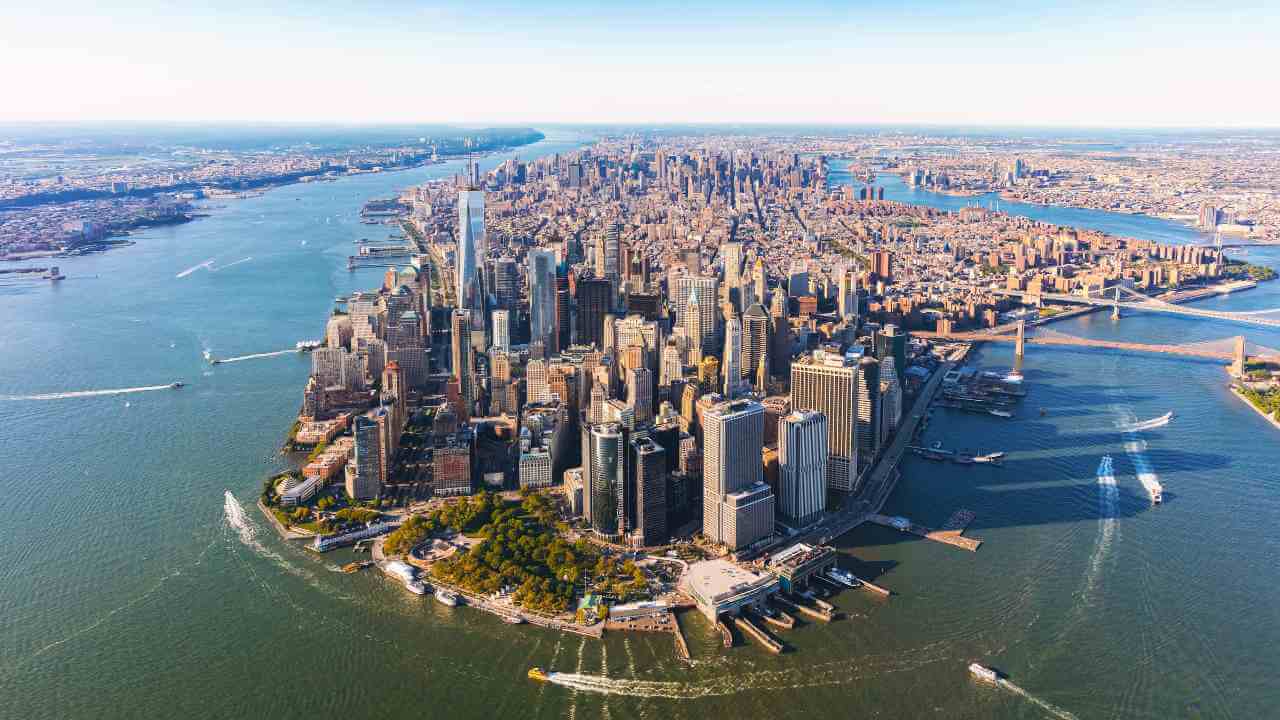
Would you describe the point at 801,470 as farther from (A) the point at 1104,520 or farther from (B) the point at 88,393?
(B) the point at 88,393

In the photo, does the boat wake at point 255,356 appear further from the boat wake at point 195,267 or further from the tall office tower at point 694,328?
the boat wake at point 195,267

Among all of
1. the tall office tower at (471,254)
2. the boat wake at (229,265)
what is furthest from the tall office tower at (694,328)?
the boat wake at (229,265)

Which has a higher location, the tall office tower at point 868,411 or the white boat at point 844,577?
the tall office tower at point 868,411

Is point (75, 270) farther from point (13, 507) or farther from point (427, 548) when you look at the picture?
point (427, 548)

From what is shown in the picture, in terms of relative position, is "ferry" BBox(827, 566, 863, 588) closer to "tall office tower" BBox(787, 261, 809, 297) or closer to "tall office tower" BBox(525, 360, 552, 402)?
"tall office tower" BBox(525, 360, 552, 402)

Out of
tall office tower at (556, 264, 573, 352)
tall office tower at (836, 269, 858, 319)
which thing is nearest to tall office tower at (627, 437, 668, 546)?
tall office tower at (556, 264, 573, 352)

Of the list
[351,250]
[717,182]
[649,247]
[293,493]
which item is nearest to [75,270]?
[351,250]
